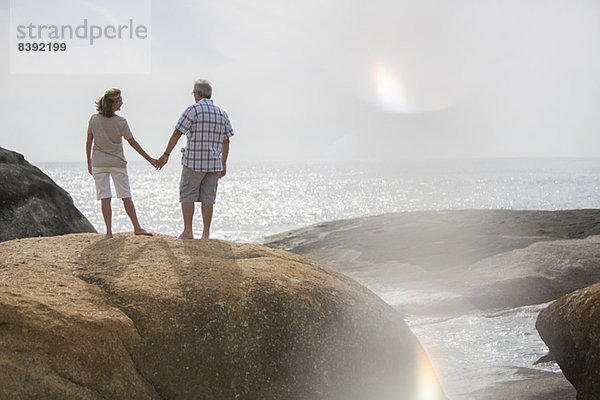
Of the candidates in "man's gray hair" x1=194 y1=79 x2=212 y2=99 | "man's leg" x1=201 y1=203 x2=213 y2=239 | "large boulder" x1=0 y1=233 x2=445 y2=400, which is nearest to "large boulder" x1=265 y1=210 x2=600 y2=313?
"man's leg" x1=201 y1=203 x2=213 y2=239

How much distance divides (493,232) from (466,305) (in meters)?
4.13

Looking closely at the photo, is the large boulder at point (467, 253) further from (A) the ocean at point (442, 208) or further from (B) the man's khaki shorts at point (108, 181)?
(B) the man's khaki shorts at point (108, 181)

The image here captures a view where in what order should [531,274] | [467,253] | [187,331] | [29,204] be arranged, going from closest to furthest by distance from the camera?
[187,331] → [29,204] → [531,274] → [467,253]

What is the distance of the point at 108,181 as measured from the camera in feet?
22.2

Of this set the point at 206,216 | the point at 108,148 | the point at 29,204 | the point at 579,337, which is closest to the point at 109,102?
the point at 108,148

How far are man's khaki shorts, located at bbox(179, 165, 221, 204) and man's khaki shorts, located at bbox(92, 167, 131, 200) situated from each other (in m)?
0.62

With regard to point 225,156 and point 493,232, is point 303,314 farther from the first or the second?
point 493,232

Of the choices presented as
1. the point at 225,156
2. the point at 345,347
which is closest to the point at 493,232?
the point at 225,156

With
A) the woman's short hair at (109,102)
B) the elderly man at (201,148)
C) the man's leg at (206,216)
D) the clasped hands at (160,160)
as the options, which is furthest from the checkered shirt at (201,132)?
the woman's short hair at (109,102)

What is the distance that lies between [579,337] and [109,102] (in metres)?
5.21

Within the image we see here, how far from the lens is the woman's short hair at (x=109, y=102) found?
6.54 m

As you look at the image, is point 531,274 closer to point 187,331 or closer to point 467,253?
point 467,253

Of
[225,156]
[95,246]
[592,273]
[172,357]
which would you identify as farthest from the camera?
[592,273]

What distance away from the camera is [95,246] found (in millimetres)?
5445
